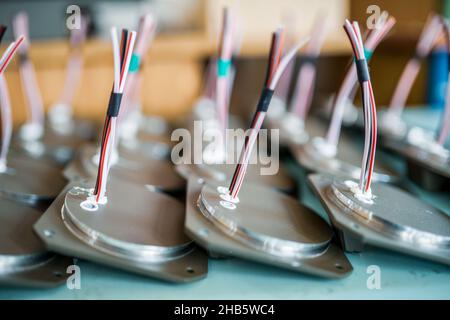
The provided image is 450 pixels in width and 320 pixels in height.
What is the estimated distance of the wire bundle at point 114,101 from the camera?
2.12 feet

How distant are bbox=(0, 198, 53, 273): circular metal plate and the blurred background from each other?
1.20 m

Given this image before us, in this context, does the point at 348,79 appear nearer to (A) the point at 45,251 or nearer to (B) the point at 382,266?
(B) the point at 382,266

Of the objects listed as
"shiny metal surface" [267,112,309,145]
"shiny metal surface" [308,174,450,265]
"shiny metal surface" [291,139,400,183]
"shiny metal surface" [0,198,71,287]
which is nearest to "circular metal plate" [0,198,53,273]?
"shiny metal surface" [0,198,71,287]

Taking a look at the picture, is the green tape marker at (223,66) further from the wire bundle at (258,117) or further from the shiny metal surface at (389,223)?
the shiny metal surface at (389,223)

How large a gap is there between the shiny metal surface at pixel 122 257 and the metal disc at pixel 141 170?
0.21 metres

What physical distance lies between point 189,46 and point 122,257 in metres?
1.45

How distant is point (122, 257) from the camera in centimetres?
58

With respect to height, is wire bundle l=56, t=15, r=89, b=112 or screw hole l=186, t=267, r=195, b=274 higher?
wire bundle l=56, t=15, r=89, b=112

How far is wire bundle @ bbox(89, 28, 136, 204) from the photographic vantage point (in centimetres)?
65

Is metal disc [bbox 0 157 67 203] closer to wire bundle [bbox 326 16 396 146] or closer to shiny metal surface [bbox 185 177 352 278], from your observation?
shiny metal surface [bbox 185 177 352 278]

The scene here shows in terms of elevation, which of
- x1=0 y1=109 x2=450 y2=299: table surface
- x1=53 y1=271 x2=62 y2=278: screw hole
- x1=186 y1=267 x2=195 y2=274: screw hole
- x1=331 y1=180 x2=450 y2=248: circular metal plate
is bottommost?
x1=0 y1=109 x2=450 y2=299: table surface

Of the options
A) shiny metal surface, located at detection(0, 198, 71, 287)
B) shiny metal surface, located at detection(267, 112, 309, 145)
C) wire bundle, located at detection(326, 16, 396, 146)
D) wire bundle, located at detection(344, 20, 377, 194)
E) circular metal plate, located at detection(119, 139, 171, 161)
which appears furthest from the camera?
shiny metal surface, located at detection(267, 112, 309, 145)

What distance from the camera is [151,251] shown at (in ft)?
1.95

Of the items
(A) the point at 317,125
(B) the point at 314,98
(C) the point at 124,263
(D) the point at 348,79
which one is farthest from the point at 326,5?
(C) the point at 124,263
